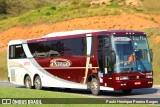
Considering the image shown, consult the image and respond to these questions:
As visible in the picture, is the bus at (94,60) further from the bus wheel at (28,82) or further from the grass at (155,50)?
the grass at (155,50)

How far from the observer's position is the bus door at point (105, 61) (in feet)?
66.5

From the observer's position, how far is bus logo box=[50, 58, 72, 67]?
2325 centimetres

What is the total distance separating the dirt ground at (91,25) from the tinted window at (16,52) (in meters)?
18.7

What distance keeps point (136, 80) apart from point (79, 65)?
3335 millimetres

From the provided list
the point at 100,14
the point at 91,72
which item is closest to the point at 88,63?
the point at 91,72

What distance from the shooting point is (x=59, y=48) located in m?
24.1

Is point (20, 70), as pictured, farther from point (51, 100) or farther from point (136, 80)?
point (51, 100)

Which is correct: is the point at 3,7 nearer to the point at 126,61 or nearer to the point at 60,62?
the point at 60,62

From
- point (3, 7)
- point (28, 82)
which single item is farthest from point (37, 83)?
point (3, 7)

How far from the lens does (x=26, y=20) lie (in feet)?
184

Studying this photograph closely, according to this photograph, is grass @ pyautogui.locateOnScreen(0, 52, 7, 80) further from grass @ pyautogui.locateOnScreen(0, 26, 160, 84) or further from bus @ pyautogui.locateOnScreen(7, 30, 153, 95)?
bus @ pyautogui.locateOnScreen(7, 30, 153, 95)

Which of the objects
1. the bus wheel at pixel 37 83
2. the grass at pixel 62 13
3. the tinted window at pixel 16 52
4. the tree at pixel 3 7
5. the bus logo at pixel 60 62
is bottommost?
the bus wheel at pixel 37 83

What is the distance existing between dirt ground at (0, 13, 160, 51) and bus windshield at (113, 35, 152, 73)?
76.5 ft

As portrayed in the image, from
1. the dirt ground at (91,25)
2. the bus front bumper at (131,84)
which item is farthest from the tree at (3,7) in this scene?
the bus front bumper at (131,84)
